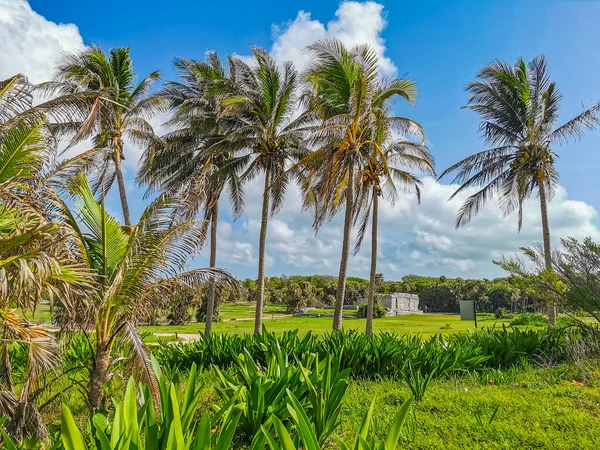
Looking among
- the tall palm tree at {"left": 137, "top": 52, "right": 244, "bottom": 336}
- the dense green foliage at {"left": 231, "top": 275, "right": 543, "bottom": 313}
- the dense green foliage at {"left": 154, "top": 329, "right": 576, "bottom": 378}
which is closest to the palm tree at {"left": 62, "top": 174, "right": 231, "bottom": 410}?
the dense green foliage at {"left": 154, "top": 329, "right": 576, "bottom": 378}

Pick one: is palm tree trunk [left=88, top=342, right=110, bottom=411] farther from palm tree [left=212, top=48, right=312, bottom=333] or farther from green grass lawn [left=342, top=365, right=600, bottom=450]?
palm tree [left=212, top=48, right=312, bottom=333]

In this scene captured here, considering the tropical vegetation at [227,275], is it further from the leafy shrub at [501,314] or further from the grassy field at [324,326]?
the leafy shrub at [501,314]

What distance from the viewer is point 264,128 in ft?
48.3

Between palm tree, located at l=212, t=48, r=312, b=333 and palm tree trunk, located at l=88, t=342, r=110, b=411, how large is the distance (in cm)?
888

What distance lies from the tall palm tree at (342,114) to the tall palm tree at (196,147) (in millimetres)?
4558

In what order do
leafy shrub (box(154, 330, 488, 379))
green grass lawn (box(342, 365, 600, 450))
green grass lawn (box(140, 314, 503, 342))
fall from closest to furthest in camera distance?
green grass lawn (box(342, 365, 600, 450))
leafy shrub (box(154, 330, 488, 379))
green grass lawn (box(140, 314, 503, 342))

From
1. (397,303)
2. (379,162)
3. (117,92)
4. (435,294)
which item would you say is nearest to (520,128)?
(379,162)

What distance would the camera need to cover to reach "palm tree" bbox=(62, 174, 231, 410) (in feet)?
17.9

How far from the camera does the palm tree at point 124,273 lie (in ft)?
17.9

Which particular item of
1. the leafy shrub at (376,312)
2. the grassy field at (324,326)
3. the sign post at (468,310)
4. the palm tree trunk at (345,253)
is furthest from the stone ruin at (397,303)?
the palm tree trunk at (345,253)

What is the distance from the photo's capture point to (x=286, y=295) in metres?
49.6

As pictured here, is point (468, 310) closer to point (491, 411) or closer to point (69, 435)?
point (491, 411)

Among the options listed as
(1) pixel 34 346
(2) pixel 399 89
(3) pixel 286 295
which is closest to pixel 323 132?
(2) pixel 399 89

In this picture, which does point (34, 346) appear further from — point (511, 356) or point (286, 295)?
point (286, 295)
